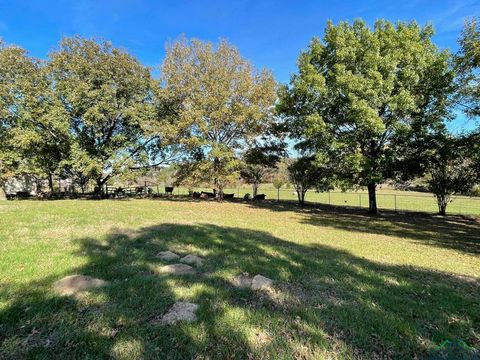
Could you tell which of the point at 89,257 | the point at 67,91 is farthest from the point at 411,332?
the point at 67,91

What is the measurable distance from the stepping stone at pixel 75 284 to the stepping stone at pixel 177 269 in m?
0.88

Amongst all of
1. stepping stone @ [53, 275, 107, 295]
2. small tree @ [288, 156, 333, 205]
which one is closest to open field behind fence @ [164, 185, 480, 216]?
small tree @ [288, 156, 333, 205]

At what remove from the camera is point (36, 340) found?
248 centimetres

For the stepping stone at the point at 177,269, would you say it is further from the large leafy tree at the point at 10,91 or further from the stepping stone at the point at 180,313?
the large leafy tree at the point at 10,91

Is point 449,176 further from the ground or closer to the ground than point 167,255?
further from the ground

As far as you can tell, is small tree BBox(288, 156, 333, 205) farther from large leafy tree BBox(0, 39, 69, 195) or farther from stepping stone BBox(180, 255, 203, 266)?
large leafy tree BBox(0, 39, 69, 195)

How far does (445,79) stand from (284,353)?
14252mm

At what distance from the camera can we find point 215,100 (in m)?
17.8

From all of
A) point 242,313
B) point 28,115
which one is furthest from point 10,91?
point 242,313

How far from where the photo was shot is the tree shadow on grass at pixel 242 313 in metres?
2.48

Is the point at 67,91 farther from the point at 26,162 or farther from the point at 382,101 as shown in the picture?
the point at 382,101

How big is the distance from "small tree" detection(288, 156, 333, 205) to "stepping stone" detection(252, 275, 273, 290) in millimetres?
10391

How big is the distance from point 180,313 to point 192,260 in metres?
1.95

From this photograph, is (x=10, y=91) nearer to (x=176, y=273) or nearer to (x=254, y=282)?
(x=176, y=273)
